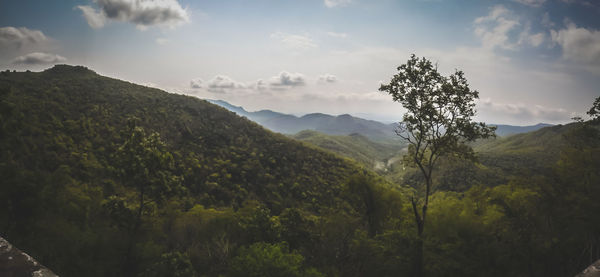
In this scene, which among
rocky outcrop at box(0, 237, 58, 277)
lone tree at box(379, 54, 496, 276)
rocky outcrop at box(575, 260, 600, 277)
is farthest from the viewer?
lone tree at box(379, 54, 496, 276)

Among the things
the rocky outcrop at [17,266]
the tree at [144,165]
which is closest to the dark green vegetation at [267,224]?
the tree at [144,165]

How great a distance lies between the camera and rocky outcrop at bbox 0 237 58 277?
2.25 metres

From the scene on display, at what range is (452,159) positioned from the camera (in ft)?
47.5

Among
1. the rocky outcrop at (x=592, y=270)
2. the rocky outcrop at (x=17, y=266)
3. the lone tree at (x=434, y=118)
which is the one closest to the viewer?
the rocky outcrop at (x=17, y=266)

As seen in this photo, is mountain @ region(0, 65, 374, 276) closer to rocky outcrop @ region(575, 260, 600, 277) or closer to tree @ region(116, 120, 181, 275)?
tree @ region(116, 120, 181, 275)

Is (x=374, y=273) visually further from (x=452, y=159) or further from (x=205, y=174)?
(x=205, y=174)

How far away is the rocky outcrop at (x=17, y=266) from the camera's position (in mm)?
2248

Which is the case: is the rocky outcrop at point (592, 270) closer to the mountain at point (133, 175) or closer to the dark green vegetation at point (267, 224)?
the dark green vegetation at point (267, 224)

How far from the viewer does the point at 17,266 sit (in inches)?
91.5

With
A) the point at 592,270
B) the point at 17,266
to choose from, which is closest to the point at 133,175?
the point at 17,266

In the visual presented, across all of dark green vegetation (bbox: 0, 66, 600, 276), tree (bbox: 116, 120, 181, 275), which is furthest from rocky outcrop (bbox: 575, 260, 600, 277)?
tree (bbox: 116, 120, 181, 275)

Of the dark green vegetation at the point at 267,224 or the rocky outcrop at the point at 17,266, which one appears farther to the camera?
the dark green vegetation at the point at 267,224

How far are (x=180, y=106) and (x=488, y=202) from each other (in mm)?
84352

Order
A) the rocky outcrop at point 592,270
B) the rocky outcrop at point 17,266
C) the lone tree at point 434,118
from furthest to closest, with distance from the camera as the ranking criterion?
the lone tree at point 434,118 → the rocky outcrop at point 592,270 → the rocky outcrop at point 17,266
